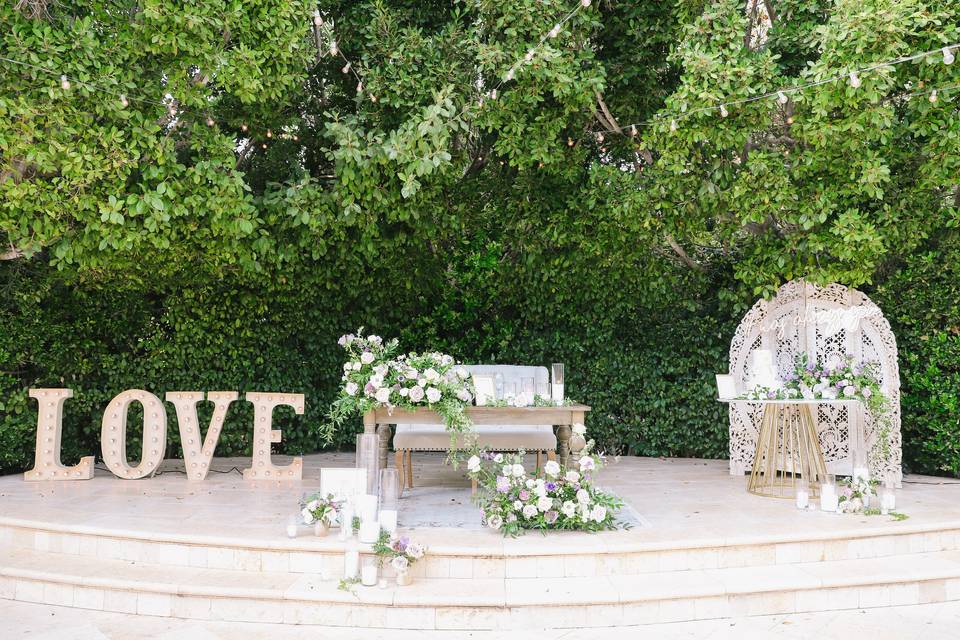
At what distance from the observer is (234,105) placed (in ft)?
20.7

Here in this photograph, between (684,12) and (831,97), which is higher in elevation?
(684,12)

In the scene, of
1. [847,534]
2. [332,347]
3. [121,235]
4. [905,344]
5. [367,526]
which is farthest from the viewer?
[332,347]

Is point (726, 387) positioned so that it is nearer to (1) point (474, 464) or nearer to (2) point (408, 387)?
(1) point (474, 464)

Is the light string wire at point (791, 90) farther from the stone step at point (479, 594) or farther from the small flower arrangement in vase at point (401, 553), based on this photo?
the small flower arrangement in vase at point (401, 553)

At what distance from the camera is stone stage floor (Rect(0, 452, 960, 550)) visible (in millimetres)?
4277

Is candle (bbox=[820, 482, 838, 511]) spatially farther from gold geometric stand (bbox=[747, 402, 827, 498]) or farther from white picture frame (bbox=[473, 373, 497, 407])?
white picture frame (bbox=[473, 373, 497, 407])

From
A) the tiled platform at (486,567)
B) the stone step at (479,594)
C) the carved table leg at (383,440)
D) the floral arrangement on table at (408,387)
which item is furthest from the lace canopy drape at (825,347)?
the carved table leg at (383,440)

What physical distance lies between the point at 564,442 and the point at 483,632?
1.96 metres

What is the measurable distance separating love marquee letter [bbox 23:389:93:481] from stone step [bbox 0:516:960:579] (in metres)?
1.77

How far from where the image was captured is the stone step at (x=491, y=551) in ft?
13.0

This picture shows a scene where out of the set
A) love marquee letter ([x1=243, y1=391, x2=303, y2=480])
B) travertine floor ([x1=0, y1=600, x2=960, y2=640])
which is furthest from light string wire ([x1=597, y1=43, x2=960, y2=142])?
love marquee letter ([x1=243, y1=391, x2=303, y2=480])

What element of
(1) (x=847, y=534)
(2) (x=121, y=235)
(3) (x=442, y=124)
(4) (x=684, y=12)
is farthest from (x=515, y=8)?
(1) (x=847, y=534)

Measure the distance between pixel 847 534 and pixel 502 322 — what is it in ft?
14.4

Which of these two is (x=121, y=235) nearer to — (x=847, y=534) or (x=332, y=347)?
(x=332, y=347)
